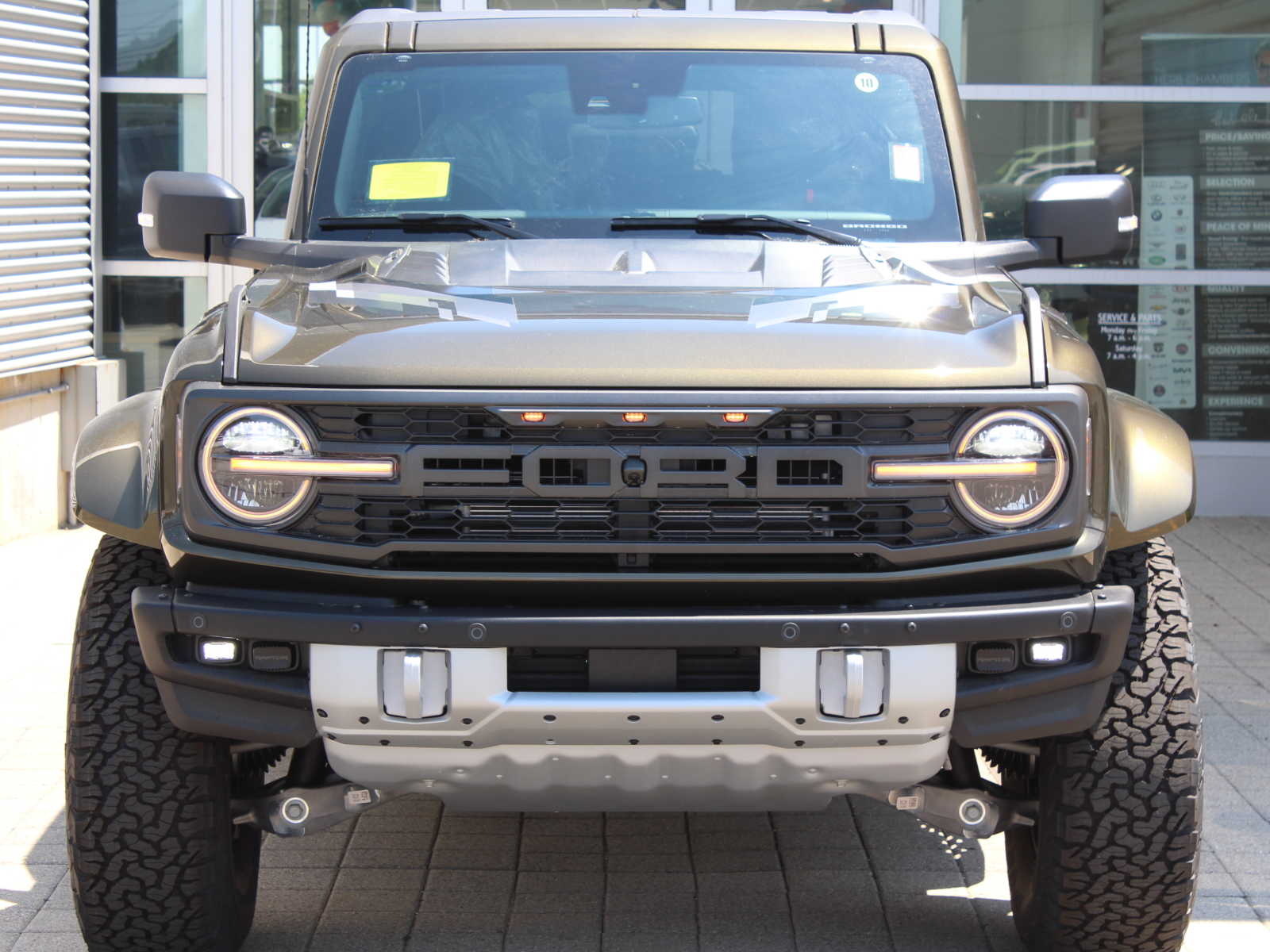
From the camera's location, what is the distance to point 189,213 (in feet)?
12.7

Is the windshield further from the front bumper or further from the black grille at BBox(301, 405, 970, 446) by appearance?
the front bumper

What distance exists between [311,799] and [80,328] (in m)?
5.61

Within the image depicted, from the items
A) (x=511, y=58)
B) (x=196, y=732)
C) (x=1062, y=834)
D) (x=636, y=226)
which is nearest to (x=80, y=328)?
(x=511, y=58)

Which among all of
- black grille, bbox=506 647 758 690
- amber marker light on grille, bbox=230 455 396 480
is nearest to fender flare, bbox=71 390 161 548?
amber marker light on grille, bbox=230 455 396 480

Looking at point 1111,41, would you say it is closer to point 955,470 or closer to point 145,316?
point 145,316

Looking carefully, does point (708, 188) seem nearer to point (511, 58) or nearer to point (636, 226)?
point (636, 226)

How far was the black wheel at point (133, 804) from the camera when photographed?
10.1ft

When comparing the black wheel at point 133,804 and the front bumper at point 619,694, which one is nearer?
the front bumper at point 619,694

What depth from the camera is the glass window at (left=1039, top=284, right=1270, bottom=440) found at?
884 centimetres

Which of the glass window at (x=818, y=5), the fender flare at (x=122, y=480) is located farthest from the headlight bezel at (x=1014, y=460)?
the glass window at (x=818, y=5)

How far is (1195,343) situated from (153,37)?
5.71m

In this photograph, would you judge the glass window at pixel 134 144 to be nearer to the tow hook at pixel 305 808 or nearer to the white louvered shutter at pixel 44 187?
the white louvered shutter at pixel 44 187

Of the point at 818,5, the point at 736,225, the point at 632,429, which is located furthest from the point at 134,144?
the point at 632,429

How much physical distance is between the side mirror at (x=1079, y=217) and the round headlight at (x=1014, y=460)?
3.67ft
